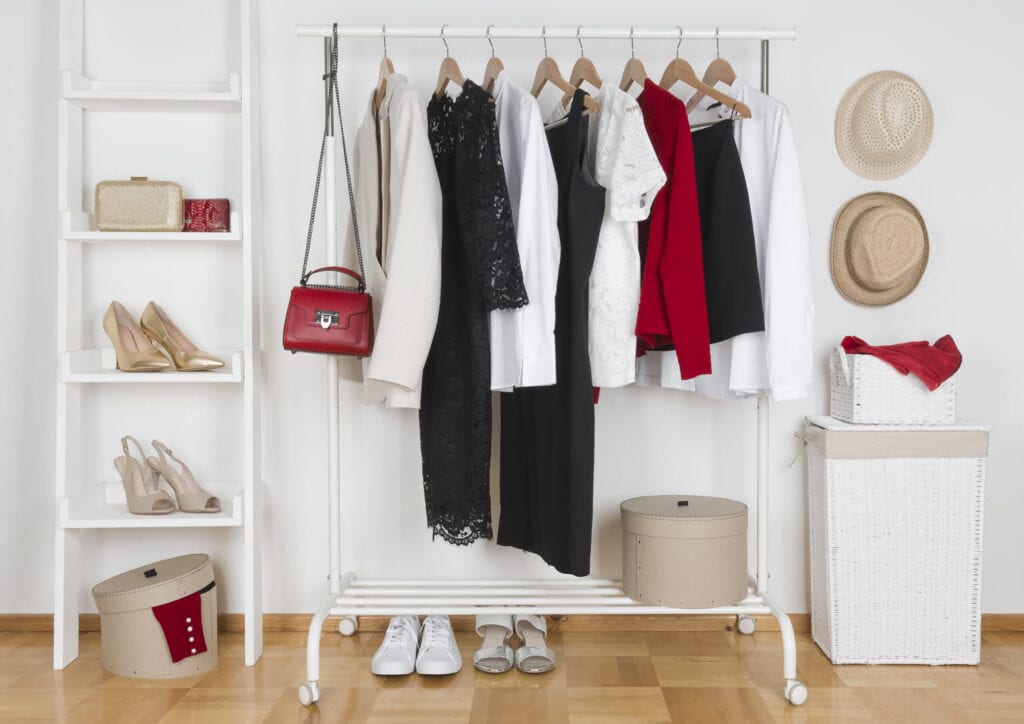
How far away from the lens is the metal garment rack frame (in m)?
2.33

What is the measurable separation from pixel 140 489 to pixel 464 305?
3.81ft

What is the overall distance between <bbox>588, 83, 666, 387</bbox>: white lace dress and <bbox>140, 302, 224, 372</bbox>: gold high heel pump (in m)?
1.13

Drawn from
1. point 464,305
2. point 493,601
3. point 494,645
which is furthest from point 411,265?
point 494,645

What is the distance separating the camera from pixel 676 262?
2145mm

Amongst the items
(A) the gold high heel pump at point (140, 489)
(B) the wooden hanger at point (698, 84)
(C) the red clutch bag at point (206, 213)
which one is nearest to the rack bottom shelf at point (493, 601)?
(A) the gold high heel pump at point (140, 489)

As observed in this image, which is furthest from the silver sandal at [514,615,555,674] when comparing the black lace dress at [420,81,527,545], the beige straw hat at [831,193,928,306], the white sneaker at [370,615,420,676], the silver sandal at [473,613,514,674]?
the beige straw hat at [831,193,928,306]

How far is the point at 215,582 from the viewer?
8.92ft

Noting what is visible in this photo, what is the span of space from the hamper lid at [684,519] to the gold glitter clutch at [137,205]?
155 centimetres

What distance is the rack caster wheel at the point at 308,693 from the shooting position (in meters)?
2.23

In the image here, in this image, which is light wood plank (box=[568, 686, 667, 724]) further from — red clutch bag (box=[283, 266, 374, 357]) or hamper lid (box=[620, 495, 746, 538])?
red clutch bag (box=[283, 266, 374, 357])

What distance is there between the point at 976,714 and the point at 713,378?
1049 millimetres

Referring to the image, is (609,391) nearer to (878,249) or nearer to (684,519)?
(684,519)

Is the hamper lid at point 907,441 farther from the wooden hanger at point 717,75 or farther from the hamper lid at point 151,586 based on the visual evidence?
the hamper lid at point 151,586

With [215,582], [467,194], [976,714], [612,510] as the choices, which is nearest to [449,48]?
[467,194]
